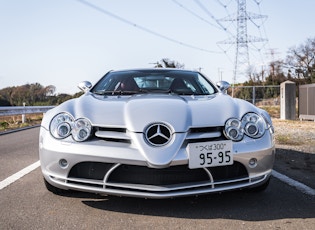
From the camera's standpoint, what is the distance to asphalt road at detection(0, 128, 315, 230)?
277cm

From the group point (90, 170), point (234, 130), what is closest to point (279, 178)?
point (234, 130)

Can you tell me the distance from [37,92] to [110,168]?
56164 mm

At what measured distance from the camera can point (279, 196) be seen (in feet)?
11.5

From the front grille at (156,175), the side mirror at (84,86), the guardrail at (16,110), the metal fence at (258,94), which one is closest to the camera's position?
the front grille at (156,175)

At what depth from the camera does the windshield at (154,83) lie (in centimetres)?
430

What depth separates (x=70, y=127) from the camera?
3.10 meters

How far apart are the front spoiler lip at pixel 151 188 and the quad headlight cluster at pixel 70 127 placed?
0.34m

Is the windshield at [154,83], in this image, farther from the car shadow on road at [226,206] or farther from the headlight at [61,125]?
the car shadow on road at [226,206]

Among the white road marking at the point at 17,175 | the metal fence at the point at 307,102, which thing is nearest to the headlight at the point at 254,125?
the white road marking at the point at 17,175

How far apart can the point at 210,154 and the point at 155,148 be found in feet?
1.39

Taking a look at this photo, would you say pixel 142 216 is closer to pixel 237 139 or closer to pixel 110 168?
pixel 110 168

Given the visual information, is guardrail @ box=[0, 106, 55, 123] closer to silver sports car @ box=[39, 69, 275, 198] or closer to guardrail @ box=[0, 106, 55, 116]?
→ guardrail @ box=[0, 106, 55, 116]

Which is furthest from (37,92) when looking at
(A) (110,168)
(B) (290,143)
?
(A) (110,168)

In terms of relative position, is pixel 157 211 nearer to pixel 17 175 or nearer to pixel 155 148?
pixel 155 148
